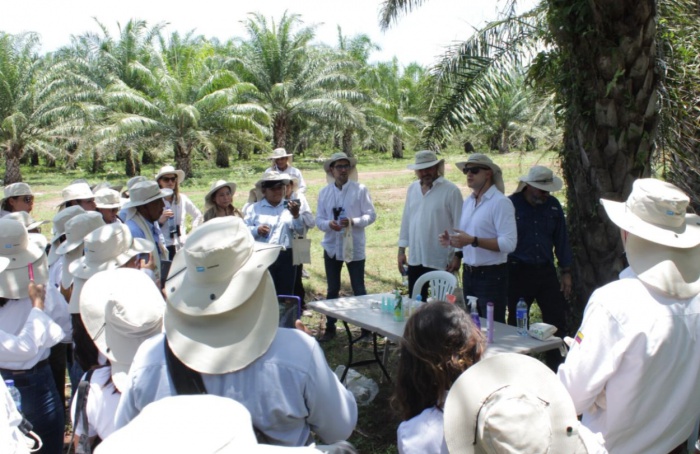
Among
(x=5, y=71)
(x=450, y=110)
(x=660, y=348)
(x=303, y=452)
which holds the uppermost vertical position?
(x=5, y=71)

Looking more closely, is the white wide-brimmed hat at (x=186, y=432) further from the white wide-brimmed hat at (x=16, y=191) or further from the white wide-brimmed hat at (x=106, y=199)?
the white wide-brimmed hat at (x=16, y=191)

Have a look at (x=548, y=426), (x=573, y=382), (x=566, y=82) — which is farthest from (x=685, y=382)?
(x=566, y=82)

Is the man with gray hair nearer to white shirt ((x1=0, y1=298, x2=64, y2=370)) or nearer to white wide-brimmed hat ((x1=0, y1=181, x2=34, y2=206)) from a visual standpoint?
white shirt ((x1=0, y1=298, x2=64, y2=370))

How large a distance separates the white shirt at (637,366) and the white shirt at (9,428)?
86.0 inches

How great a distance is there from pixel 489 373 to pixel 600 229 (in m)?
4.17

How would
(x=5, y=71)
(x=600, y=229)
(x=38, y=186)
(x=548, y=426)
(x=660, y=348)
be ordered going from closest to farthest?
(x=548, y=426), (x=660, y=348), (x=600, y=229), (x=5, y=71), (x=38, y=186)

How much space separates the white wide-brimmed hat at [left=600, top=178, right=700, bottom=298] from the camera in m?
2.60

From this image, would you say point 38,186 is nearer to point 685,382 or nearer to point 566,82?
point 566,82

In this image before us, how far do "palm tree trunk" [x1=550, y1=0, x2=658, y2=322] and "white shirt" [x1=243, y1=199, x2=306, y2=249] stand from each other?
115 inches

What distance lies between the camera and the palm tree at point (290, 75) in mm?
23953

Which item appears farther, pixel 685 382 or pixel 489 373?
pixel 685 382

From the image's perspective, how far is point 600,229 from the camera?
222 inches

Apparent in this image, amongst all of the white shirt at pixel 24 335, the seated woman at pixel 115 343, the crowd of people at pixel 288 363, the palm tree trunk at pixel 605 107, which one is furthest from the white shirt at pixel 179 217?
the palm tree trunk at pixel 605 107

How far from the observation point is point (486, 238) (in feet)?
17.0
